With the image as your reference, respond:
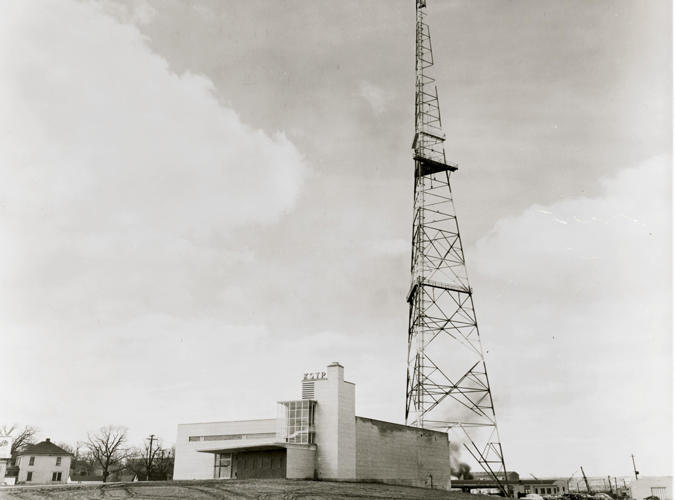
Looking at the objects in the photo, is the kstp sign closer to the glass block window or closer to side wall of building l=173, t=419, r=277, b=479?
side wall of building l=173, t=419, r=277, b=479

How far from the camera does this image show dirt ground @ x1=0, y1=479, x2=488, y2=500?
1006 inches

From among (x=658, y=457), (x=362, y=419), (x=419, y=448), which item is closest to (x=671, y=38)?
(x=658, y=457)

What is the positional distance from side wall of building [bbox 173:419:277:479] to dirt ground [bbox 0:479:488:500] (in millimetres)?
10463

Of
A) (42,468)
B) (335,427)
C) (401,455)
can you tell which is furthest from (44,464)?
(335,427)

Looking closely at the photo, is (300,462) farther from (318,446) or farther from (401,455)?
(401,455)

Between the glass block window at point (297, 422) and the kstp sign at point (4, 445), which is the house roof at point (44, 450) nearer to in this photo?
the kstp sign at point (4, 445)

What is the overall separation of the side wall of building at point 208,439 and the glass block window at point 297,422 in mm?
3205

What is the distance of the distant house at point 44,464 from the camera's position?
240 ft

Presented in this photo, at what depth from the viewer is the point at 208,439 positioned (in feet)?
148

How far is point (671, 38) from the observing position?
61.7 ft

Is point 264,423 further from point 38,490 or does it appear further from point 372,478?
point 38,490

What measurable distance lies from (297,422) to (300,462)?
285 centimetres

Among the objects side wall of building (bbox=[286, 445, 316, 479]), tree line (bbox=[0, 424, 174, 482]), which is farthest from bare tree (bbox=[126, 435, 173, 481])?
side wall of building (bbox=[286, 445, 316, 479])

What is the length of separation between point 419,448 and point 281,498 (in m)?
21.3
